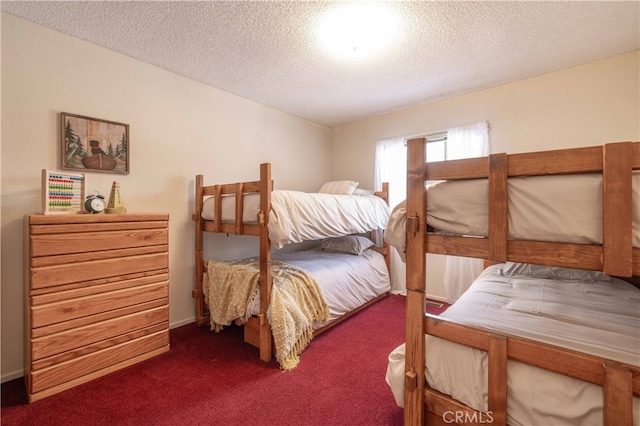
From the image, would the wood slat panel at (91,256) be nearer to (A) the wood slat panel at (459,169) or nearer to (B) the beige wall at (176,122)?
(B) the beige wall at (176,122)

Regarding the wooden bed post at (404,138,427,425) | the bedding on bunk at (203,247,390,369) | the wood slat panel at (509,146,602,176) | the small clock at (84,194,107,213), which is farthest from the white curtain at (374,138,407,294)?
the small clock at (84,194,107,213)

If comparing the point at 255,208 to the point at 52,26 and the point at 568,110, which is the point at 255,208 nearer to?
the point at 52,26

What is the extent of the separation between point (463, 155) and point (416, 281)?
96.3 inches

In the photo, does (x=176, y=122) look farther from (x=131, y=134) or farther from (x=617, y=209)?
(x=617, y=209)

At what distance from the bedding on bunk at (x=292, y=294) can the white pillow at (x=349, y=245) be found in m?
0.24

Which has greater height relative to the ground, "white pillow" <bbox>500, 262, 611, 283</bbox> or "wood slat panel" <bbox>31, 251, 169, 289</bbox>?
"wood slat panel" <bbox>31, 251, 169, 289</bbox>

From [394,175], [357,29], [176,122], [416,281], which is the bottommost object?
[416,281]

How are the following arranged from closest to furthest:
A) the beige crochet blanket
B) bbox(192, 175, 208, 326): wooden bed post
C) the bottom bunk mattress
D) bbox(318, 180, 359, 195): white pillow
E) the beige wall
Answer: the bottom bunk mattress → the beige wall → the beige crochet blanket → bbox(192, 175, 208, 326): wooden bed post → bbox(318, 180, 359, 195): white pillow

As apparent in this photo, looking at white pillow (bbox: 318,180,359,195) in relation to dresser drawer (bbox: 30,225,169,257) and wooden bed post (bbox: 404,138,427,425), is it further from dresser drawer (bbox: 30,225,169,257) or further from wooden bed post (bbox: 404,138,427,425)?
wooden bed post (bbox: 404,138,427,425)

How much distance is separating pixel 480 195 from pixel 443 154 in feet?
8.43

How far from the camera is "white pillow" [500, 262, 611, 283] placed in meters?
2.12

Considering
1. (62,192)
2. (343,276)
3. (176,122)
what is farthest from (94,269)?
(343,276)

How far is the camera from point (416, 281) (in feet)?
4.10

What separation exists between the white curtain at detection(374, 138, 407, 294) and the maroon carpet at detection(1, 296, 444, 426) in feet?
4.75
